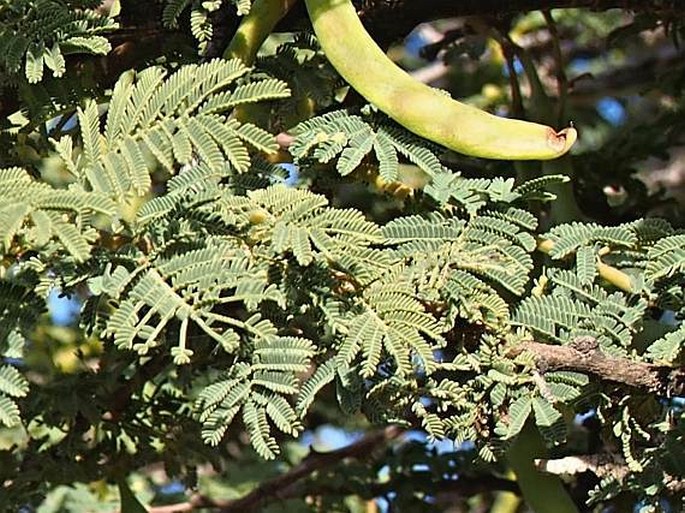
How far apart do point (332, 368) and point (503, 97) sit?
0.91 meters

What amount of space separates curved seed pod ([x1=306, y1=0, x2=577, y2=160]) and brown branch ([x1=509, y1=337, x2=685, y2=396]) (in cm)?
13

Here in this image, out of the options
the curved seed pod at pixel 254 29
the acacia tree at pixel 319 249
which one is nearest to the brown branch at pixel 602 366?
the acacia tree at pixel 319 249

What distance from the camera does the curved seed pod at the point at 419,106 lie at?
826mm

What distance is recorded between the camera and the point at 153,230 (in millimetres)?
789

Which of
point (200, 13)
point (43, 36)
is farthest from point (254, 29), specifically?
point (43, 36)

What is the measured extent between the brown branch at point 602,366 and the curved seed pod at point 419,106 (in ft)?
0.44

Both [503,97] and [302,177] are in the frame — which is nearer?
[302,177]

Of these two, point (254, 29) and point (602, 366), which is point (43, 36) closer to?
point (254, 29)

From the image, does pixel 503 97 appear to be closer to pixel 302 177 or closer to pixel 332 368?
pixel 302 177

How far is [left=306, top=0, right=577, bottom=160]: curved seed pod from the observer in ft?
2.71

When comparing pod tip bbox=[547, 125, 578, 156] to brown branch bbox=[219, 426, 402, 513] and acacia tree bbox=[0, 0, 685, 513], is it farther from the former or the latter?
brown branch bbox=[219, 426, 402, 513]

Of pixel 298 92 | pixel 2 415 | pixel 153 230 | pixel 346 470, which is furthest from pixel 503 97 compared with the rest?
pixel 2 415

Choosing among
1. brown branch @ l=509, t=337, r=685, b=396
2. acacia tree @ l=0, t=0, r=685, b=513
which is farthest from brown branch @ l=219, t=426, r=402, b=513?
brown branch @ l=509, t=337, r=685, b=396

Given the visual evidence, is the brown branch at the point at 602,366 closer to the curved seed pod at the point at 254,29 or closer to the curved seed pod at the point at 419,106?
the curved seed pod at the point at 419,106
